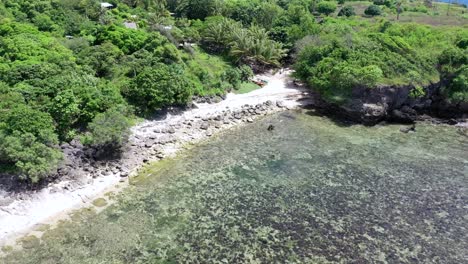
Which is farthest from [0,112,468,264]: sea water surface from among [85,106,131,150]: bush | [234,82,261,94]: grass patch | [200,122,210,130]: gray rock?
[234,82,261,94]: grass patch

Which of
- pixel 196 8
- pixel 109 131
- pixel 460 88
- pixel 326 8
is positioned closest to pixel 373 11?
pixel 326 8

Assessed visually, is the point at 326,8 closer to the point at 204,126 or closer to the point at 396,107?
the point at 396,107

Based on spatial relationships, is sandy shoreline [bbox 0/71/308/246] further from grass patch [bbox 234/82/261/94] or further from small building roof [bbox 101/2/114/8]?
small building roof [bbox 101/2/114/8]

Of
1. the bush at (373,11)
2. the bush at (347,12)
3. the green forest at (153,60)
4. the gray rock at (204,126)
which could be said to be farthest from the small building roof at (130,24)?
the bush at (373,11)

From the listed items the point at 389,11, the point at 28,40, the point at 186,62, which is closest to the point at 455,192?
the point at 186,62

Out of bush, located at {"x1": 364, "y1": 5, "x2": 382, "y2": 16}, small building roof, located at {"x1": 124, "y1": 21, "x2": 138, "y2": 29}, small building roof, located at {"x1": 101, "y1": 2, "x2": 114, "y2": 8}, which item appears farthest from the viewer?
bush, located at {"x1": 364, "y1": 5, "x2": 382, "y2": 16}

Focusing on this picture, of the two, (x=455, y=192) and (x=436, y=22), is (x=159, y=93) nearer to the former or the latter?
(x=455, y=192)
